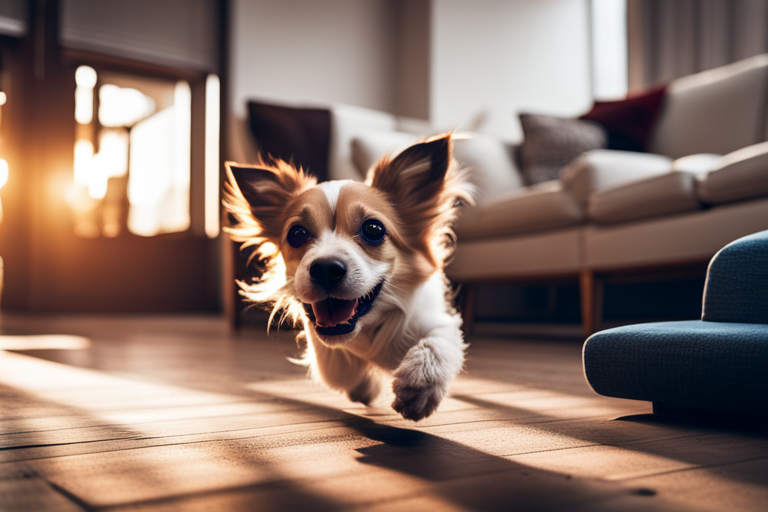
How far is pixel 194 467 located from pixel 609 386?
2.29 ft

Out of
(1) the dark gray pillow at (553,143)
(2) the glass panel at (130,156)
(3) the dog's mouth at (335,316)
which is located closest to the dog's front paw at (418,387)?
(3) the dog's mouth at (335,316)

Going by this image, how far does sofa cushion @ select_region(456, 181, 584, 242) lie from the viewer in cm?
278

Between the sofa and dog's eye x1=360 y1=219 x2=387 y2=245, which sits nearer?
dog's eye x1=360 y1=219 x2=387 y2=245

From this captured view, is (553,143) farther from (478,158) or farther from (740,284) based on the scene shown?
(740,284)

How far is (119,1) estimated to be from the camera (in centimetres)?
538

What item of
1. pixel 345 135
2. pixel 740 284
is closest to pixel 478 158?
pixel 345 135

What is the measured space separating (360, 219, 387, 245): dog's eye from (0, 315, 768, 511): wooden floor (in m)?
0.33

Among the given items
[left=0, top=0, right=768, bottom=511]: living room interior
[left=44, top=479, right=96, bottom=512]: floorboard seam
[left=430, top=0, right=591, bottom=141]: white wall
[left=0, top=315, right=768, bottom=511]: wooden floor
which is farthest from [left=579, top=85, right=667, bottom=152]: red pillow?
[left=44, top=479, right=96, bottom=512]: floorboard seam

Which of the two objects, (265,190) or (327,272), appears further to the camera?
(265,190)

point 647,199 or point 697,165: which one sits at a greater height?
point 697,165

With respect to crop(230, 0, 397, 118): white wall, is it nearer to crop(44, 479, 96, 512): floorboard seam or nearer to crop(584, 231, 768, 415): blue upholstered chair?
crop(584, 231, 768, 415): blue upholstered chair

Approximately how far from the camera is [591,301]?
2.70 m

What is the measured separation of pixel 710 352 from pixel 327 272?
60 centimetres

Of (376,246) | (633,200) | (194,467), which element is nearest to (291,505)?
(194,467)
